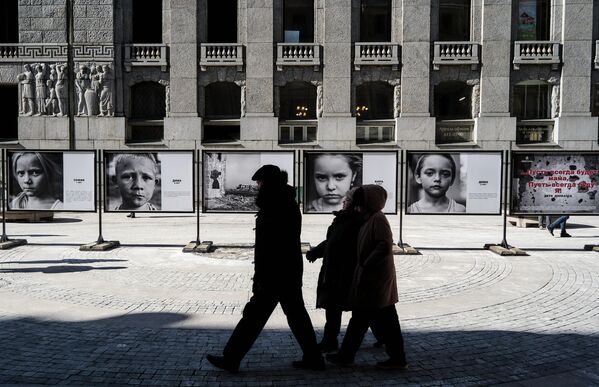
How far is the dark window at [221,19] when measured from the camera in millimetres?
24266

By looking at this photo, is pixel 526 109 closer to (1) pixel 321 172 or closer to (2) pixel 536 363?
(1) pixel 321 172

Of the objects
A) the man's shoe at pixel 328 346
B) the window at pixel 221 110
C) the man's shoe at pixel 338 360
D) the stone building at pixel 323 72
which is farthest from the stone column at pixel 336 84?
the man's shoe at pixel 338 360

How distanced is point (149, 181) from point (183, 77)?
12434 mm

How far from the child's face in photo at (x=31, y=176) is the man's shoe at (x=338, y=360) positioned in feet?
32.6

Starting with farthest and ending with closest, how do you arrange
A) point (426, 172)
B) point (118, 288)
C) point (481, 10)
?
1. point (481, 10)
2. point (426, 172)
3. point (118, 288)

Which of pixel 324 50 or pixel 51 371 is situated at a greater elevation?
pixel 324 50

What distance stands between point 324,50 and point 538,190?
1375 cm

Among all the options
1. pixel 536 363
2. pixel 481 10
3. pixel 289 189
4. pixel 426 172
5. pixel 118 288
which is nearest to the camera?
pixel 289 189

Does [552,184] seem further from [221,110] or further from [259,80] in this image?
[221,110]

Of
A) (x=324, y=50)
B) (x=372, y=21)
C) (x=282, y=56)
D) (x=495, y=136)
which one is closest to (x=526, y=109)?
(x=495, y=136)

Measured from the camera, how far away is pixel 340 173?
40.5ft

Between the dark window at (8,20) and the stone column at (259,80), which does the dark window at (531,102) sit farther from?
the dark window at (8,20)

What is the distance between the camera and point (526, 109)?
24062 millimetres

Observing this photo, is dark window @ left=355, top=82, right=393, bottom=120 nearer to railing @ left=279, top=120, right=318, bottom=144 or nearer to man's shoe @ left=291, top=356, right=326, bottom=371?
railing @ left=279, top=120, right=318, bottom=144
